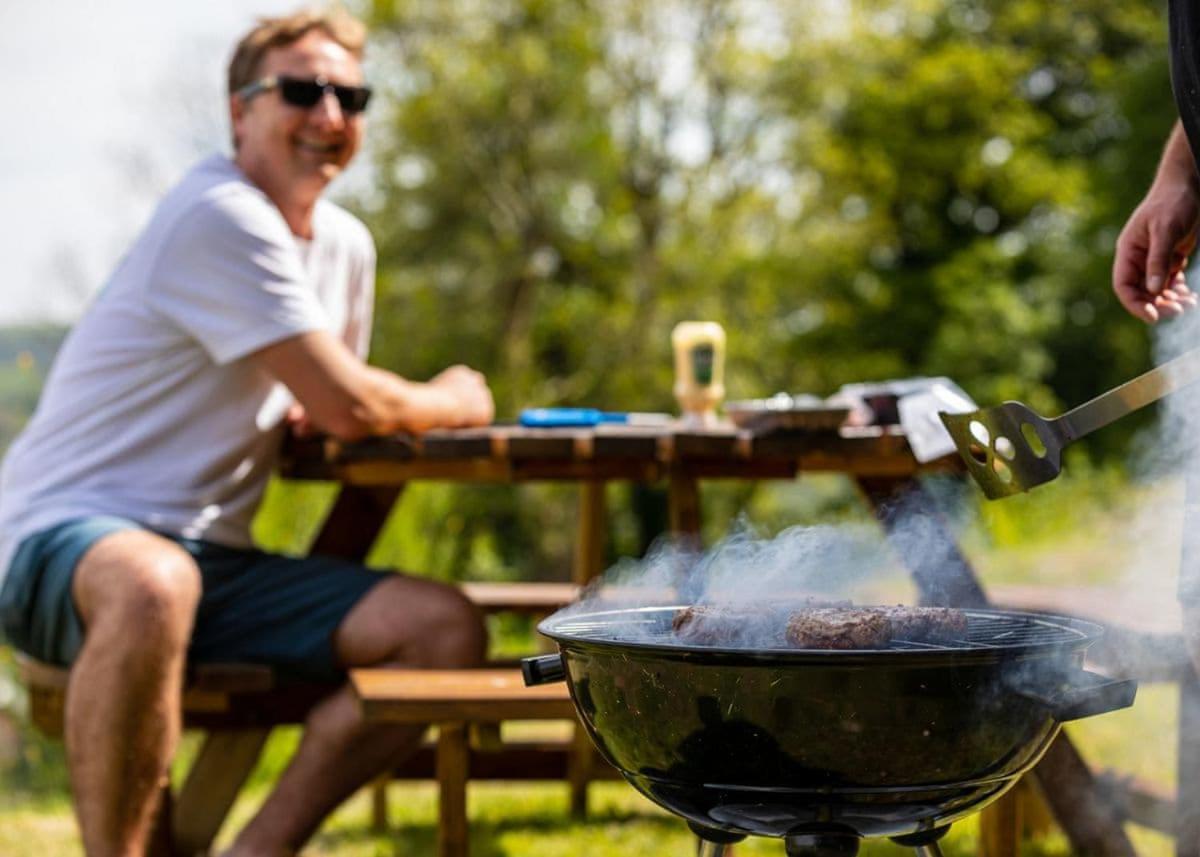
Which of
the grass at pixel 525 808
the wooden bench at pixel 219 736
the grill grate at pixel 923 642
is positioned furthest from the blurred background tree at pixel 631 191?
the grill grate at pixel 923 642

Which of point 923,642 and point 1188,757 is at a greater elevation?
point 923,642

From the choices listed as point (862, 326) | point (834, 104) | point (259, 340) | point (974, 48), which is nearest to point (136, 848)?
point (259, 340)

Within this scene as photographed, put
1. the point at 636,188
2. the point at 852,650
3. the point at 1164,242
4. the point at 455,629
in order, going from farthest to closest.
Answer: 1. the point at 636,188
2. the point at 455,629
3. the point at 1164,242
4. the point at 852,650

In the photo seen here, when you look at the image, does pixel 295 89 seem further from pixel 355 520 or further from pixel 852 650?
pixel 852 650

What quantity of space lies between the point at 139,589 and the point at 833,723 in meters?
1.45

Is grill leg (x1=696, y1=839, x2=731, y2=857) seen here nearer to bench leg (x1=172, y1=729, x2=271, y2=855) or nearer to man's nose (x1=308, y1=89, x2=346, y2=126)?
bench leg (x1=172, y1=729, x2=271, y2=855)

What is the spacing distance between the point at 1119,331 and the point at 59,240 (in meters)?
20.3

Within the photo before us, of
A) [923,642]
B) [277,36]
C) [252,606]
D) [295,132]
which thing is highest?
[277,36]

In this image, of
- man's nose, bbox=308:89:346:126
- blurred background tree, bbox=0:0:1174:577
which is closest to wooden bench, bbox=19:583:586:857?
man's nose, bbox=308:89:346:126

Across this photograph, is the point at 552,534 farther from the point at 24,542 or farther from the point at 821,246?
the point at 24,542

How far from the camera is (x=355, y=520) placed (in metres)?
3.27

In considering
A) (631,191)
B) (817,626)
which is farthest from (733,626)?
(631,191)

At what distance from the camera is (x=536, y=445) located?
2.59m

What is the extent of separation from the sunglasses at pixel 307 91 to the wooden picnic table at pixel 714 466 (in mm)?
762
